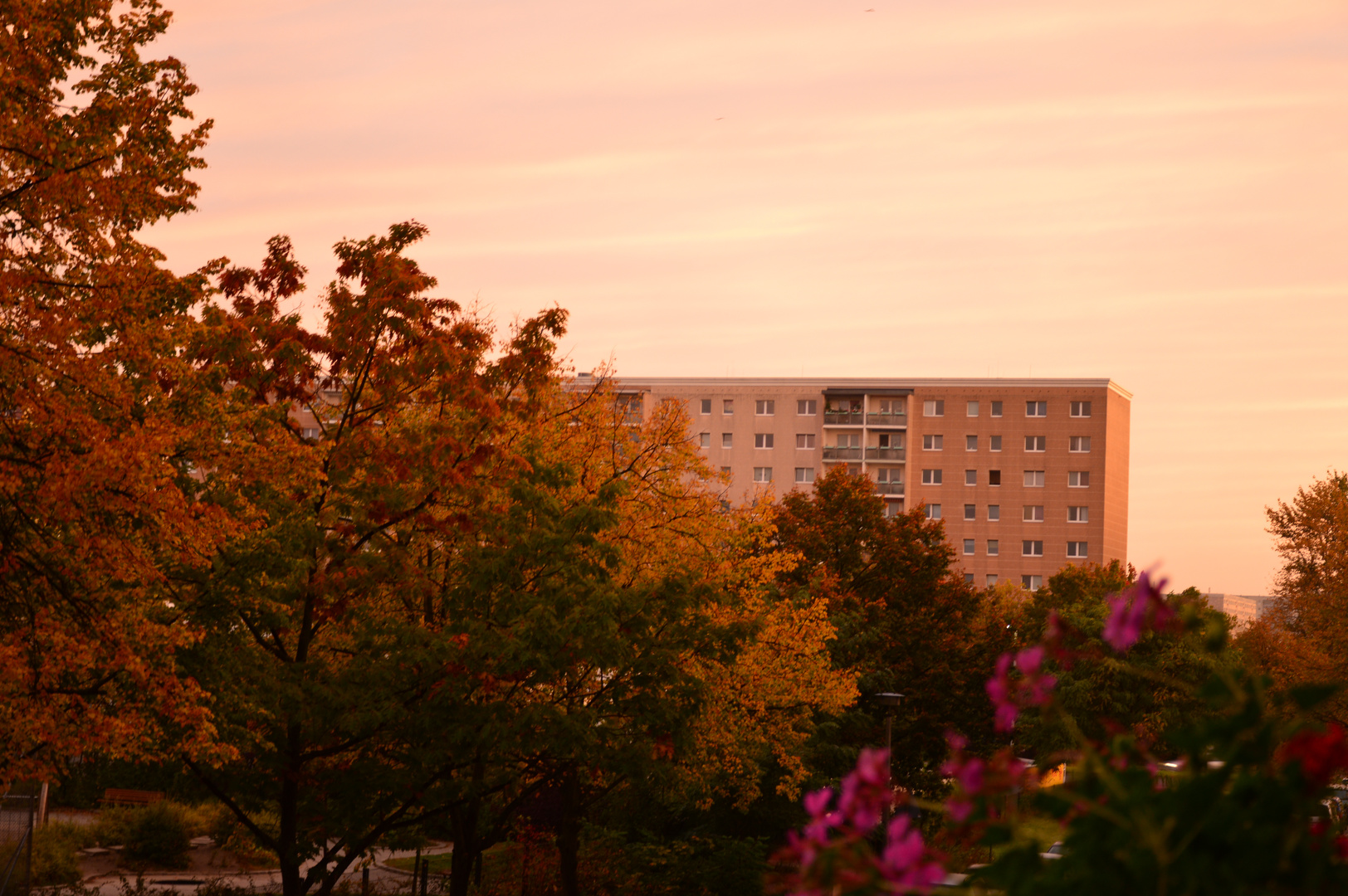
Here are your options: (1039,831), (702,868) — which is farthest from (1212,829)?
(702,868)

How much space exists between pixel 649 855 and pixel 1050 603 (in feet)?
167

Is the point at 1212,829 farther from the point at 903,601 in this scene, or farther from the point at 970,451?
the point at 970,451

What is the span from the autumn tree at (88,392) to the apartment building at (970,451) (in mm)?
97305

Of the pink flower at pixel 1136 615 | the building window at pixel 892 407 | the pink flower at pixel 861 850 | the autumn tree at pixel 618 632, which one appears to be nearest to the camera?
the pink flower at pixel 861 850

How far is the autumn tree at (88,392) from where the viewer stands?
12336 mm

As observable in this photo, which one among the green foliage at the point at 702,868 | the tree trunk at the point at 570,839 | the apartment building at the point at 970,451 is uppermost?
the apartment building at the point at 970,451

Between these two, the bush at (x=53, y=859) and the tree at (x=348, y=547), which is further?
the bush at (x=53, y=859)

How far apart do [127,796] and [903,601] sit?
2627 cm

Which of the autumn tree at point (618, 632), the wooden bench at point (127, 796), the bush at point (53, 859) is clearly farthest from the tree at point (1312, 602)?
the wooden bench at point (127, 796)

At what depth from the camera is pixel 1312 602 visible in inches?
1944

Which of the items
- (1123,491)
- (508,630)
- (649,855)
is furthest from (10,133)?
(1123,491)

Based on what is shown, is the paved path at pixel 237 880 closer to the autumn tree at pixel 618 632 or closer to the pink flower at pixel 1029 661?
the autumn tree at pixel 618 632

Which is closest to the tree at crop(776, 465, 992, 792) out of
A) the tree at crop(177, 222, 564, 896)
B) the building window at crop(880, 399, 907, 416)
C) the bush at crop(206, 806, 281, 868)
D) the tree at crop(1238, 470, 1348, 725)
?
the tree at crop(1238, 470, 1348, 725)

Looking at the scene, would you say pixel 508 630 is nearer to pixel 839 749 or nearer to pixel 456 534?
pixel 456 534
